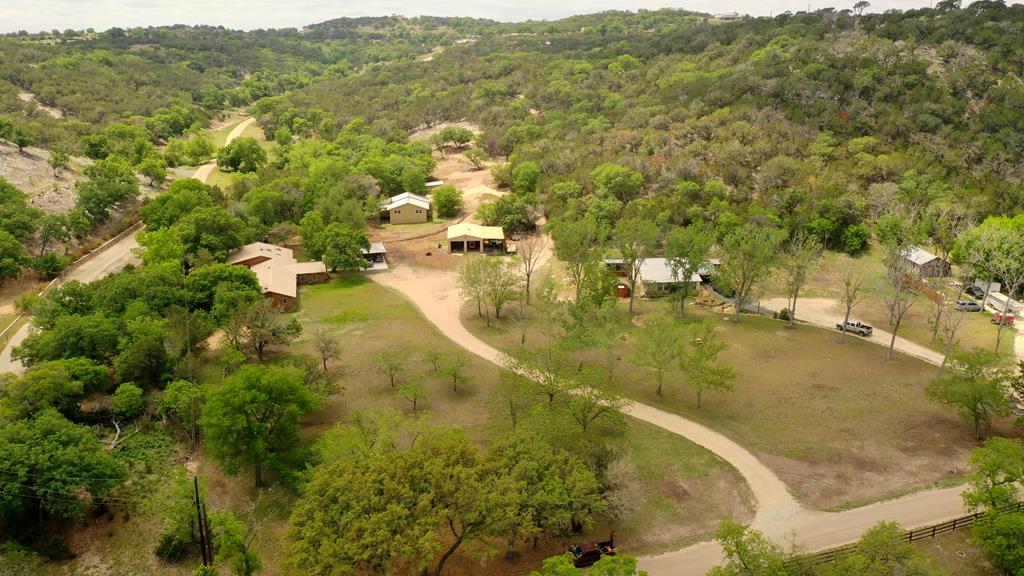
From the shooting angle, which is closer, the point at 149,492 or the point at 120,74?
the point at 149,492

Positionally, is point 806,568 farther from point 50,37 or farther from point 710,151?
point 50,37

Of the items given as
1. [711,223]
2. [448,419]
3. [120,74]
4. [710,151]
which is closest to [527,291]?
[448,419]

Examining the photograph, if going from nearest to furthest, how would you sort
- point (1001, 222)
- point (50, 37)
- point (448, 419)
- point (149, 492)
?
point (149, 492), point (448, 419), point (1001, 222), point (50, 37)

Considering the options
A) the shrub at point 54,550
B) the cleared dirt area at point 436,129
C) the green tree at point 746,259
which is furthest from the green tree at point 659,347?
the cleared dirt area at point 436,129

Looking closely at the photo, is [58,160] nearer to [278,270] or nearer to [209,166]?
[209,166]

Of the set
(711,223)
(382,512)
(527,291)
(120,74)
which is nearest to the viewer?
(382,512)

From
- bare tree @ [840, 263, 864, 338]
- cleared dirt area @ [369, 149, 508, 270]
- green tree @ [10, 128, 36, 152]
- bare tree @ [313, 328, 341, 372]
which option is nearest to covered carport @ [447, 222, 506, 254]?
cleared dirt area @ [369, 149, 508, 270]

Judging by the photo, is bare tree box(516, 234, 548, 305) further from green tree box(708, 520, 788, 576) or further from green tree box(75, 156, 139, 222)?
green tree box(75, 156, 139, 222)

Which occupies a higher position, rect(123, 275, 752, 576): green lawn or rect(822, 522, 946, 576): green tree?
rect(822, 522, 946, 576): green tree
